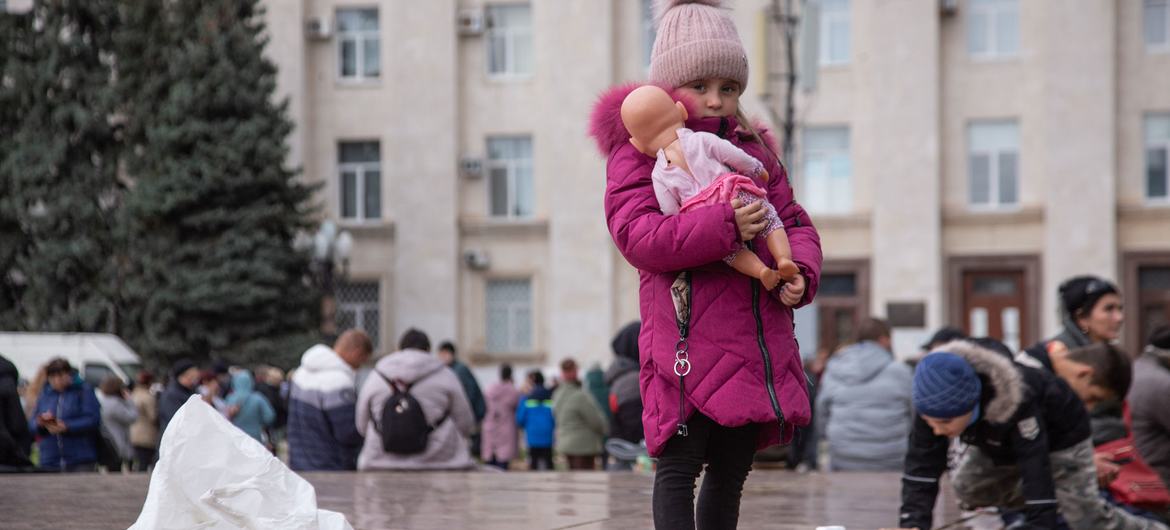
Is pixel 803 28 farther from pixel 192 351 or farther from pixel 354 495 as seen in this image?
pixel 354 495

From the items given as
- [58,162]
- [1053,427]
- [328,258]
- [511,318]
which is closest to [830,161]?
[511,318]

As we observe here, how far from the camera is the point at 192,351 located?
31.0 m

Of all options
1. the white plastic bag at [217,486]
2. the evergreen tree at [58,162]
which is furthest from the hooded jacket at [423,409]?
the evergreen tree at [58,162]

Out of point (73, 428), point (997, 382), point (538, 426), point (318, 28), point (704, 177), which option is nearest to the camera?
point (704, 177)

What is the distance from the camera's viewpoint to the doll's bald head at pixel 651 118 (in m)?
4.87

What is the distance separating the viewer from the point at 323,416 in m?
12.0

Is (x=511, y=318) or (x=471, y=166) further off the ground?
(x=471, y=166)

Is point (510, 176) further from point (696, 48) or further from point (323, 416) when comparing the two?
point (696, 48)

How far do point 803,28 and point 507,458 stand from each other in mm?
8937

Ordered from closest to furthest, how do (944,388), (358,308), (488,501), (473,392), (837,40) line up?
(944,388) → (488,501) → (473,392) → (837,40) → (358,308)

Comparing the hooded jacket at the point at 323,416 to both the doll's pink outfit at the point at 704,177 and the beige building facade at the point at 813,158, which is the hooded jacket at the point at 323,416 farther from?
the beige building facade at the point at 813,158

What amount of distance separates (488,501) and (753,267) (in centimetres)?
455

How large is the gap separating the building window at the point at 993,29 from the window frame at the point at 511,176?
964 cm

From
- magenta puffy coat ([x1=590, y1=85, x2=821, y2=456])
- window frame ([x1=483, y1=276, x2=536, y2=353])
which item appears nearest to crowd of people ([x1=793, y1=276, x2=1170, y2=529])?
magenta puffy coat ([x1=590, y1=85, x2=821, y2=456])
